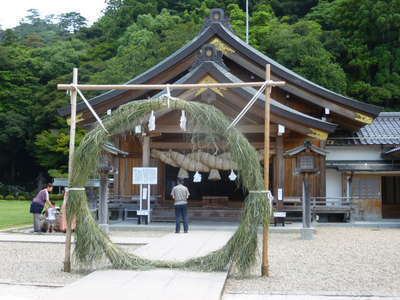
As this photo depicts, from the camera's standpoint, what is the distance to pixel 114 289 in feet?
21.0

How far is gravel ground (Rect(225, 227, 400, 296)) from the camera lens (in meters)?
7.19

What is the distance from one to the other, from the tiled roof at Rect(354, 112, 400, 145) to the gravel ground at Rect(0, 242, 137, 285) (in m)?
12.9

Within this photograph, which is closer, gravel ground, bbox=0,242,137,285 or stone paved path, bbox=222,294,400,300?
stone paved path, bbox=222,294,400,300

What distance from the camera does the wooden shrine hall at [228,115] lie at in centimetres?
1670

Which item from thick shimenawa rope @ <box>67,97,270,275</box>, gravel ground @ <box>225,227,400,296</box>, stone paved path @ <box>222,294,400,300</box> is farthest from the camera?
thick shimenawa rope @ <box>67,97,270,275</box>

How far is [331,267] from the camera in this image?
9.16 metres

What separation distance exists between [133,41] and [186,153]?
2652cm

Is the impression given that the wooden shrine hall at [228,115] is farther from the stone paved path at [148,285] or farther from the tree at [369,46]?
the tree at [369,46]

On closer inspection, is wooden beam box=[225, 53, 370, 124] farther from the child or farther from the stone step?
the child

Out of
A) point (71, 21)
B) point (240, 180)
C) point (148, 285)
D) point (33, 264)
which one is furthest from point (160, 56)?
point (71, 21)

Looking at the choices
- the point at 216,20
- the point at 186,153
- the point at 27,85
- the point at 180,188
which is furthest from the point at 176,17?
the point at 180,188

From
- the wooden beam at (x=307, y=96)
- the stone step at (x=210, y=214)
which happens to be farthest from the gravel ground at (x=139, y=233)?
the wooden beam at (x=307, y=96)

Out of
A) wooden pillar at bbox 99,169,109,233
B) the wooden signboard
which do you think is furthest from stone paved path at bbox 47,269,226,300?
the wooden signboard

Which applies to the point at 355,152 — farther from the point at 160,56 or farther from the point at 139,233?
the point at 160,56
